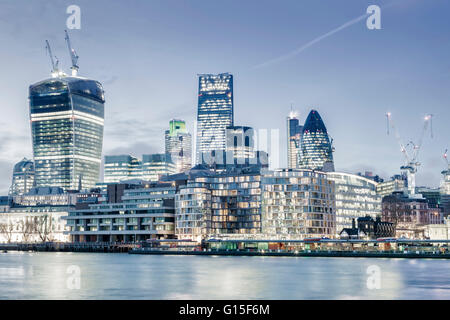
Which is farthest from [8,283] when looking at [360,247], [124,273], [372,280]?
[360,247]

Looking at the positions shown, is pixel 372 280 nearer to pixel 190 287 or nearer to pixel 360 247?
pixel 190 287

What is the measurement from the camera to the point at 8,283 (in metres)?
81.9
